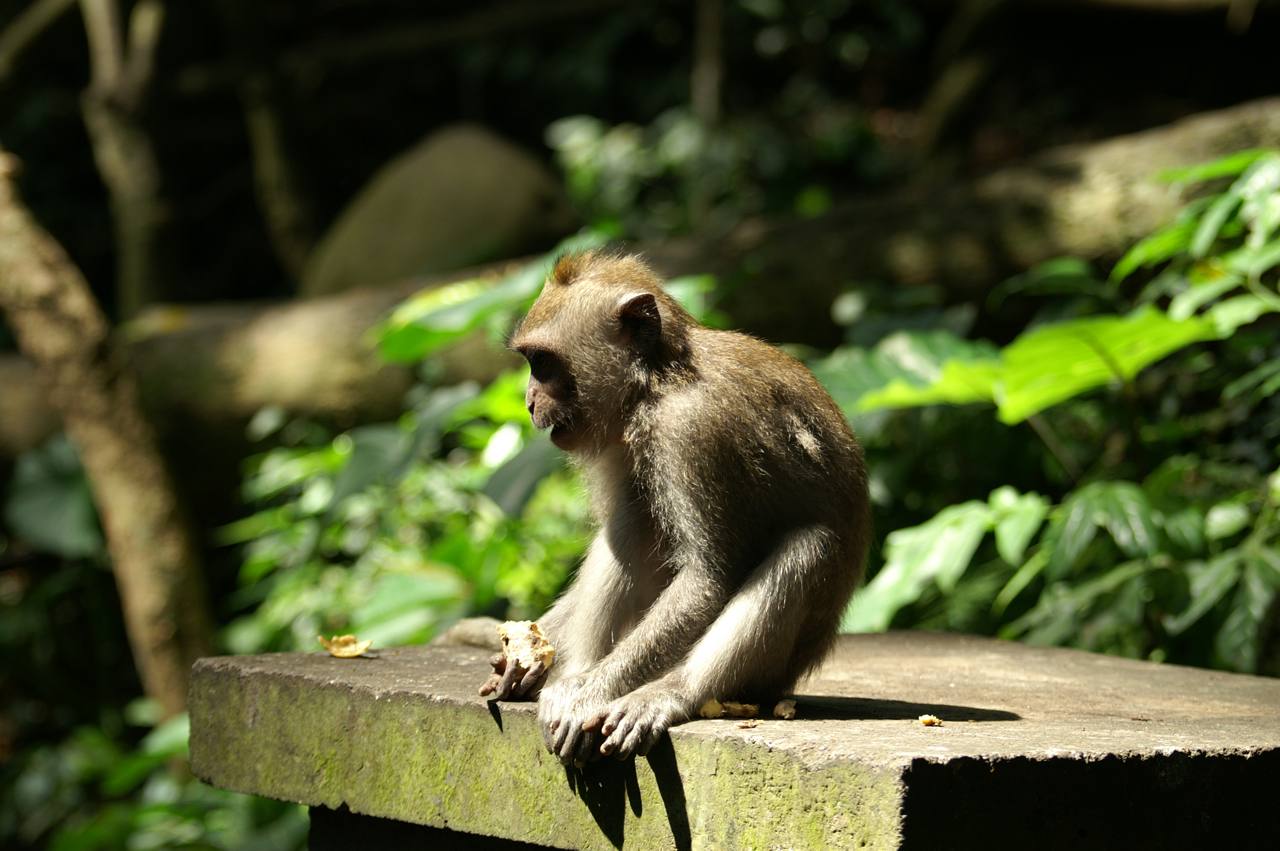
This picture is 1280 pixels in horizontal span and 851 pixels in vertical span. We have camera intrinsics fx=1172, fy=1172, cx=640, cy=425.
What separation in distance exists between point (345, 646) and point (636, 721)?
1458mm

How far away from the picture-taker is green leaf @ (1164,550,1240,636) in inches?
151

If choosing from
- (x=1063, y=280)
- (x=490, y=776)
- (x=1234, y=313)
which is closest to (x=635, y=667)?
(x=490, y=776)

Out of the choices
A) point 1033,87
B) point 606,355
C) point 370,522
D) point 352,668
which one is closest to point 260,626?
point 370,522

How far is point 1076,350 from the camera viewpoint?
13.1 feet

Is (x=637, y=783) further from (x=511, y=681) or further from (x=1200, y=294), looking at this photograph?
(x=1200, y=294)

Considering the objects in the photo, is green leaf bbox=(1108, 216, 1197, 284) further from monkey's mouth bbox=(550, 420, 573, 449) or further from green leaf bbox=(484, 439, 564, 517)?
monkey's mouth bbox=(550, 420, 573, 449)

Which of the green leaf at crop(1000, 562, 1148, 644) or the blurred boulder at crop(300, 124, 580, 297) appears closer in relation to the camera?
the green leaf at crop(1000, 562, 1148, 644)

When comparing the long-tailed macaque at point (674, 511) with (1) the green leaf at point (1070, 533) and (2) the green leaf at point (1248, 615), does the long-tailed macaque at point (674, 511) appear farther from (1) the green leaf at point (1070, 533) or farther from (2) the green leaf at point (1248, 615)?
(2) the green leaf at point (1248, 615)

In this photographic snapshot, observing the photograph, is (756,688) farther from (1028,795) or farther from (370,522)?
(370,522)

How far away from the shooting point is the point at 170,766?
6.88 meters

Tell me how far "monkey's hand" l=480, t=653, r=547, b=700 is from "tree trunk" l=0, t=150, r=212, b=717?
16.3 feet

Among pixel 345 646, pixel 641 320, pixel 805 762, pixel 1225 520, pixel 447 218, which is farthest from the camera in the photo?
pixel 447 218

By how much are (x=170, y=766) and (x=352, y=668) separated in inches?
175

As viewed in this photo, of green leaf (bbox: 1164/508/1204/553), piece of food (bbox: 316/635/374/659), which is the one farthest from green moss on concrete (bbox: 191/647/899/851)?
green leaf (bbox: 1164/508/1204/553)
